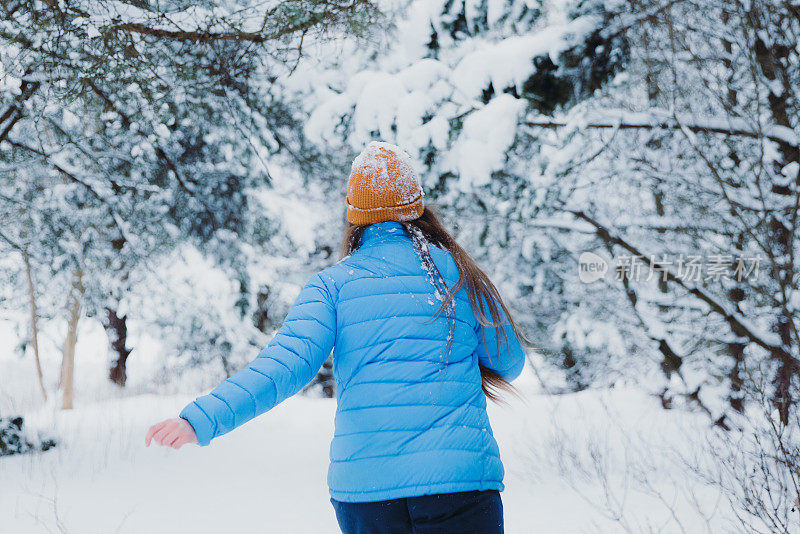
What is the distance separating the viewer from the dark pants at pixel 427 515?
1479mm

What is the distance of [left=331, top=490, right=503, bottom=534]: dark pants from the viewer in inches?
58.2

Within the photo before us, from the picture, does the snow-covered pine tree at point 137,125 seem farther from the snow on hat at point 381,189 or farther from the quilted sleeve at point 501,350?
the quilted sleeve at point 501,350

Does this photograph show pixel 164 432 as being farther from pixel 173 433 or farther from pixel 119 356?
pixel 119 356

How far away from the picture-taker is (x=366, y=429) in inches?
59.9

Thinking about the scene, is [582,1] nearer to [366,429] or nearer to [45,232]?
[366,429]

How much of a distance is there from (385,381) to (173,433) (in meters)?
0.49

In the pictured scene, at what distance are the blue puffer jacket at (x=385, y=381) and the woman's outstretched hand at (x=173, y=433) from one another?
93 millimetres

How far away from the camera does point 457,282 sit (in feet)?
5.55

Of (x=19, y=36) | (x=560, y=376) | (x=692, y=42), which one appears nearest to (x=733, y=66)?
(x=692, y=42)

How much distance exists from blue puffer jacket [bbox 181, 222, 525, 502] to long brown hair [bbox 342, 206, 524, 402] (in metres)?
0.03

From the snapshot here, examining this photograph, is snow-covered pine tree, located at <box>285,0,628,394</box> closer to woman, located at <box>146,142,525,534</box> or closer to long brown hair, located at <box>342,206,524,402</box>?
long brown hair, located at <box>342,206,524,402</box>

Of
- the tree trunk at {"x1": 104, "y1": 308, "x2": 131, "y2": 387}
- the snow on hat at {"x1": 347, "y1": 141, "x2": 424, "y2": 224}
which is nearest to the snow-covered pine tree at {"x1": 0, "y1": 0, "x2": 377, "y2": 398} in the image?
the snow on hat at {"x1": 347, "y1": 141, "x2": 424, "y2": 224}

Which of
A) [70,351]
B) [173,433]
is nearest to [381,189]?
[173,433]

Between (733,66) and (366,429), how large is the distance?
5.67 meters
